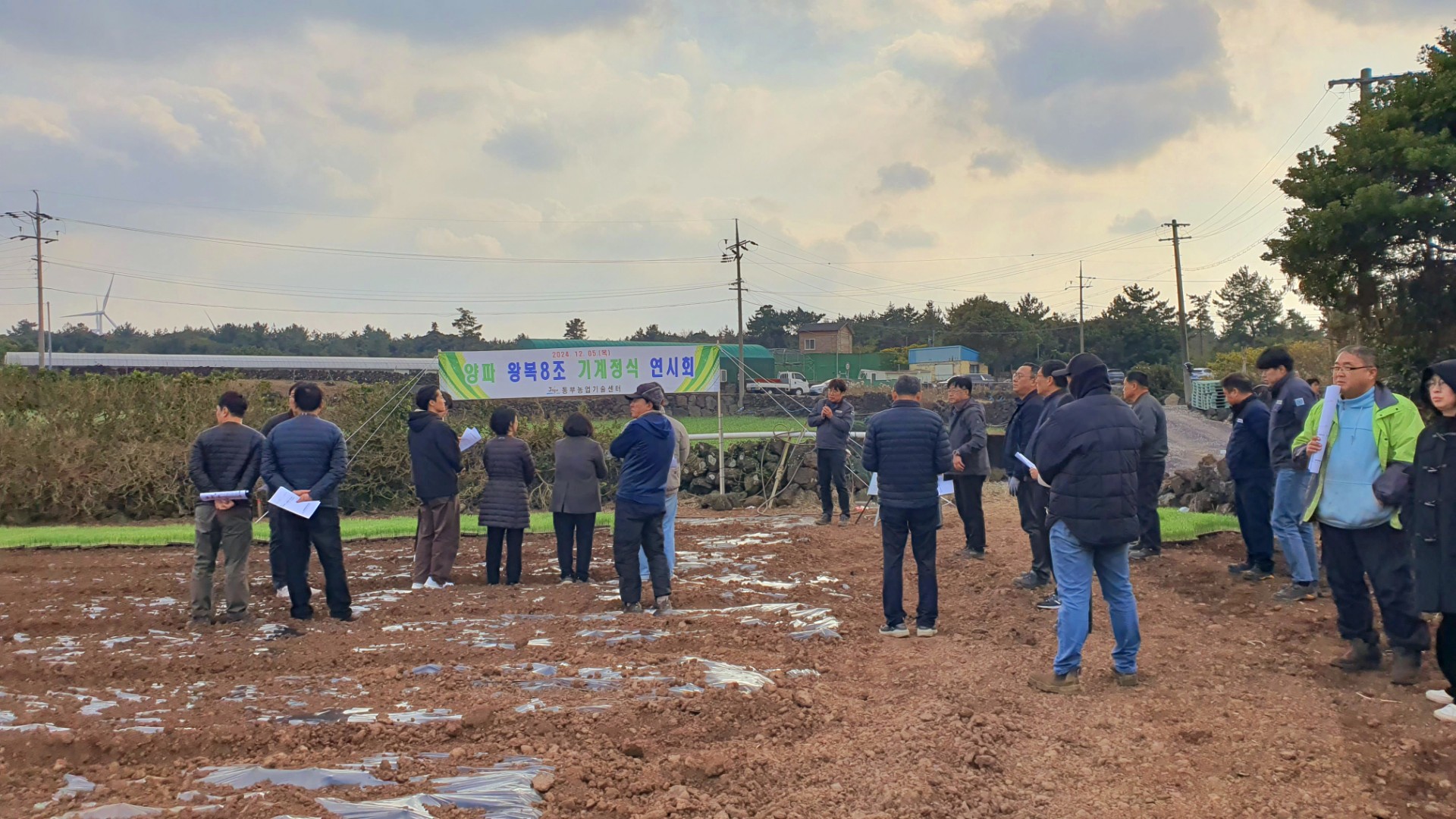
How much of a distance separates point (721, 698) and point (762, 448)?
13183 millimetres

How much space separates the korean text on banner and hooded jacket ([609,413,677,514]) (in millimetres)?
6764

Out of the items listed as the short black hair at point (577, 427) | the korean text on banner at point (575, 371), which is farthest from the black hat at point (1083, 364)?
the korean text on banner at point (575, 371)

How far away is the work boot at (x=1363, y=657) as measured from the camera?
522 cm

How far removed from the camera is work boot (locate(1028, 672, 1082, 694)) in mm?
5102

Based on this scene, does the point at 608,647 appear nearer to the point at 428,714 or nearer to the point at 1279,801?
the point at 428,714

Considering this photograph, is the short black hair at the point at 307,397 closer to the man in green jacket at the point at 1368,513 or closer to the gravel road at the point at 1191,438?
the man in green jacket at the point at 1368,513

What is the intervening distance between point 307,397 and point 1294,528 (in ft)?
24.7

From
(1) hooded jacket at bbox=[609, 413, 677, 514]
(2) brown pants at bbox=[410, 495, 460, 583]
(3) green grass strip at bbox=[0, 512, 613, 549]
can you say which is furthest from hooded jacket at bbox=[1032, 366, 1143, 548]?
(3) green grass strip at bbox=[0, 512, 613, 549]

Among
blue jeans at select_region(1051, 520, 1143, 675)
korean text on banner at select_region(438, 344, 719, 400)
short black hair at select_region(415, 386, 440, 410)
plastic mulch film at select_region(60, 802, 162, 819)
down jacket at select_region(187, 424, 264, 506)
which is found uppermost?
korean text on banner at select_region(438, 344, 719, 400)

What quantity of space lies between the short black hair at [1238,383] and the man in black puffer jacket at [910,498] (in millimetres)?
3015

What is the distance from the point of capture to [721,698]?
4.87 metres

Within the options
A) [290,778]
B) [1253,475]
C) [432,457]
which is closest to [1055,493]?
[1253,475]

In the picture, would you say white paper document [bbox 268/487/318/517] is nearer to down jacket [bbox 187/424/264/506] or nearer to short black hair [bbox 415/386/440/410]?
down jacket [bbox 187/424/264/506]

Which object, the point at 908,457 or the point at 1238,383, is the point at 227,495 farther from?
the point at 1238,383
